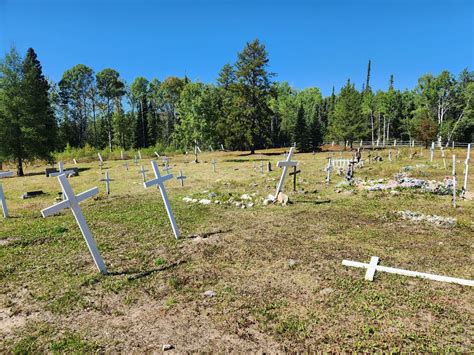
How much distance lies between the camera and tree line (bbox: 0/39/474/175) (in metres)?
32.7

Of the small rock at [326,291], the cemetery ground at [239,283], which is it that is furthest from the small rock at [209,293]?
the small rock at [326,291]

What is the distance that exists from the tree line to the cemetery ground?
81.9 ft

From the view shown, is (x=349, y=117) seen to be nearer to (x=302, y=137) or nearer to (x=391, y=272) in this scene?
(x=302, y=137)

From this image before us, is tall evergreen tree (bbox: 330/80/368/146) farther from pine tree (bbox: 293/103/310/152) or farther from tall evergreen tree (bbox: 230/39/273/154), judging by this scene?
tall evergreen tree (bbox: 230/39/273/154)

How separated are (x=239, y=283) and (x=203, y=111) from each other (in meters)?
35.0

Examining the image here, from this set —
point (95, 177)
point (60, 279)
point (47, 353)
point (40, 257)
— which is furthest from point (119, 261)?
point (95, 177)

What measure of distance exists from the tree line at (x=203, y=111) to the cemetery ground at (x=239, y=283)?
2496 centimetres

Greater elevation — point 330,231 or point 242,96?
point 242,96

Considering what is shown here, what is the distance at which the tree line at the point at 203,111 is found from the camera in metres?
32.7

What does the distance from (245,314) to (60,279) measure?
4664 millimetres

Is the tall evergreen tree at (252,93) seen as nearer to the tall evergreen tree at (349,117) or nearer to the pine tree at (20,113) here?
the tall evergreen tree at (349,117)

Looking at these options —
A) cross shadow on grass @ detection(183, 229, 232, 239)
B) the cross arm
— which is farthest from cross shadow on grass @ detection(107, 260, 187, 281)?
cross shadow on grass @ detection(183, 229, 232, 239)

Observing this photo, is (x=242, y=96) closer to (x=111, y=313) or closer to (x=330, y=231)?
(x=330, y=231)

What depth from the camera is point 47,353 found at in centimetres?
486
